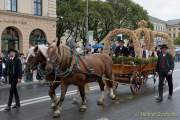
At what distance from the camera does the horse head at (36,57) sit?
1000 cm

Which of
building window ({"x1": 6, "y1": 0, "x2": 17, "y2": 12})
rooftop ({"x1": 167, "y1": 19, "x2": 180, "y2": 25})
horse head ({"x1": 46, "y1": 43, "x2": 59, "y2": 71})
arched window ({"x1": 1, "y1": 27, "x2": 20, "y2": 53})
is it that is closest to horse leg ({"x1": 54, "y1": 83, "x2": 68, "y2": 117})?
horse head ({"x1": 46, "y1": 43, "x2": 59, "y2": 71})

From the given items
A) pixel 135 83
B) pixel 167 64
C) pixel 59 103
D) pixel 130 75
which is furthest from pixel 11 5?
pixel 59 103

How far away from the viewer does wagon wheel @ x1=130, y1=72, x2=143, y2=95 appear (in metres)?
13.8

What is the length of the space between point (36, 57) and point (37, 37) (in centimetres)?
2289

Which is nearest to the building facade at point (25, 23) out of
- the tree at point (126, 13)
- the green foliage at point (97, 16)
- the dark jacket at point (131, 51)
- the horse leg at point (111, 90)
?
the green foliage at point (97, 16)

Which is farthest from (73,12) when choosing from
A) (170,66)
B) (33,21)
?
(170,66)

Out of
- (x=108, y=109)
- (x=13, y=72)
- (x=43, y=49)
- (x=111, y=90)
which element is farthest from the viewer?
(x=111, y=90)

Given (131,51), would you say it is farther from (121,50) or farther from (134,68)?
A: (134,68)

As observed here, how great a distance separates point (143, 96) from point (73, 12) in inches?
1244

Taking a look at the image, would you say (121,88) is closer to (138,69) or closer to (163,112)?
(138,69)

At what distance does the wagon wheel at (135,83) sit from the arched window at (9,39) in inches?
665

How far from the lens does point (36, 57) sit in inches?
396

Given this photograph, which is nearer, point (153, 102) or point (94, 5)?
point (153, 102)

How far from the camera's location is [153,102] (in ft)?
39.8
